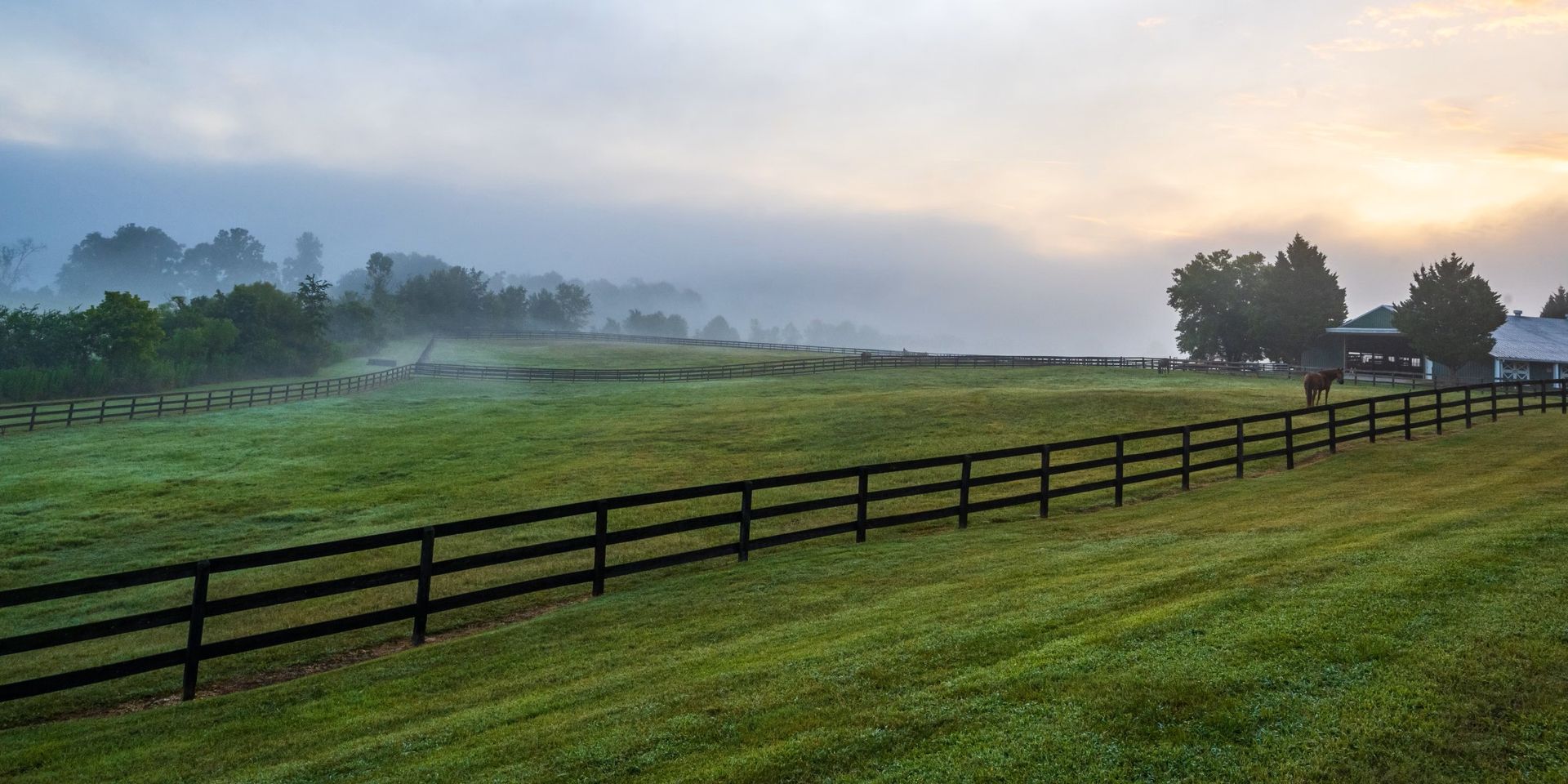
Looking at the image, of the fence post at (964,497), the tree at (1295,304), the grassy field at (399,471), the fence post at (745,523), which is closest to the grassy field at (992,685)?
the fence post at (745,523)

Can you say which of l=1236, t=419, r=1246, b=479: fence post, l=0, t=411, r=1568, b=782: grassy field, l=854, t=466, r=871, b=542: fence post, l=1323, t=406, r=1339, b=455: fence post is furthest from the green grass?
l=0, t=411, r=1568, b=782: grassy field

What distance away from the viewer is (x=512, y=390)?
5556cm

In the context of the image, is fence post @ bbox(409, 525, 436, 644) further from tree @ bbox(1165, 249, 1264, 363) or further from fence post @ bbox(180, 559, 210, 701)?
tree @ bbox(1165, 249, 1264, 363)

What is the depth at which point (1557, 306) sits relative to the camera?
8300 centimetres

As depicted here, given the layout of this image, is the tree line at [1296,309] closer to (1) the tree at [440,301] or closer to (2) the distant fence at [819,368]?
(2) the distant fence at [819,368]

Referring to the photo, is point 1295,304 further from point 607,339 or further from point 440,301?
point 440,301

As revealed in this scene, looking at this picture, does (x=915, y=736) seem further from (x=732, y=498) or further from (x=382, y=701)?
(x=732, y=498)

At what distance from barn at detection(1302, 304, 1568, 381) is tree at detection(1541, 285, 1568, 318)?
77.4ft

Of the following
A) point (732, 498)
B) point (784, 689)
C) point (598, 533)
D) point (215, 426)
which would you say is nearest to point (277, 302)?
point (215, 426)

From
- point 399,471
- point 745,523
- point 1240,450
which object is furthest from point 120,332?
point 1240,450

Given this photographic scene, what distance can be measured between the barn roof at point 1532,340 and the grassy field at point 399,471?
17506 mm

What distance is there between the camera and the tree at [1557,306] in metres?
80.1

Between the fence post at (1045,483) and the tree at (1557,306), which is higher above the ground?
the tree at (1557,306)

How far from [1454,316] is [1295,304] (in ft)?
44.7
